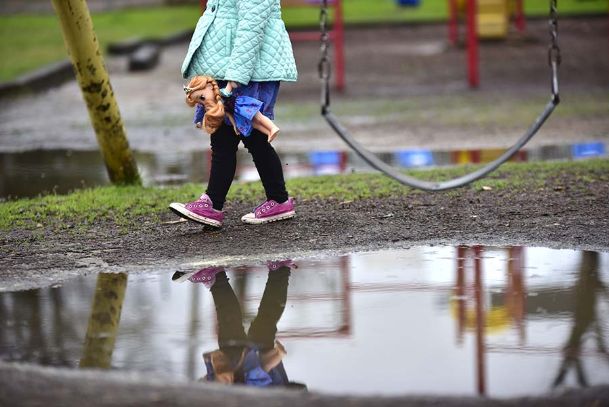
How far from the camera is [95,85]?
7.80m

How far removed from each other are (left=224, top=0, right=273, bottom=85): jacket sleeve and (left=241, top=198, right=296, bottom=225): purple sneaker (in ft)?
2.76

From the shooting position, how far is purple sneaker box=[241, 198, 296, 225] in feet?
21.9

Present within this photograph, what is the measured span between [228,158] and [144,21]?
64.1ft

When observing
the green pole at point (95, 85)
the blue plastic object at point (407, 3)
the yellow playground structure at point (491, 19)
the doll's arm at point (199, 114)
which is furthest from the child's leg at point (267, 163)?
the blue plastic object at point (407, 3)

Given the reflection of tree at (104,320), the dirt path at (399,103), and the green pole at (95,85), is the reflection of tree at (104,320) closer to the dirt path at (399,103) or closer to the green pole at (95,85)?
the green pole at (95,85)

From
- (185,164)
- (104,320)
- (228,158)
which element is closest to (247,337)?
(104,320)

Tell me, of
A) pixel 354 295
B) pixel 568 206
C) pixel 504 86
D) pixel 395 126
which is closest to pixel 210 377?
pixel 354 295

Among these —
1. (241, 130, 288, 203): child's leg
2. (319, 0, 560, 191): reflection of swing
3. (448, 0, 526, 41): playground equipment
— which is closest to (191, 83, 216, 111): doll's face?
(241, 130, 288, 203): child's leg

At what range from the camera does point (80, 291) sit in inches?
214

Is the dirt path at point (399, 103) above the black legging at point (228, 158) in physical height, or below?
below

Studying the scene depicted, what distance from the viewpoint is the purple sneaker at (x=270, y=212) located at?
21.9ft

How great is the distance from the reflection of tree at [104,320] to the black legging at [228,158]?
3.27 feet

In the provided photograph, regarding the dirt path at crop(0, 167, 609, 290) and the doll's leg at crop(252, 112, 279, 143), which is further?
the doll's leg at crop(252, 112, 279, 143)

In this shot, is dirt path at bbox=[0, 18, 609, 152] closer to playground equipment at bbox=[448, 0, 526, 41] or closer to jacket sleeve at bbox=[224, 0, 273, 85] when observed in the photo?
playground equipment at bbox=[448, 0, 526, 41]
